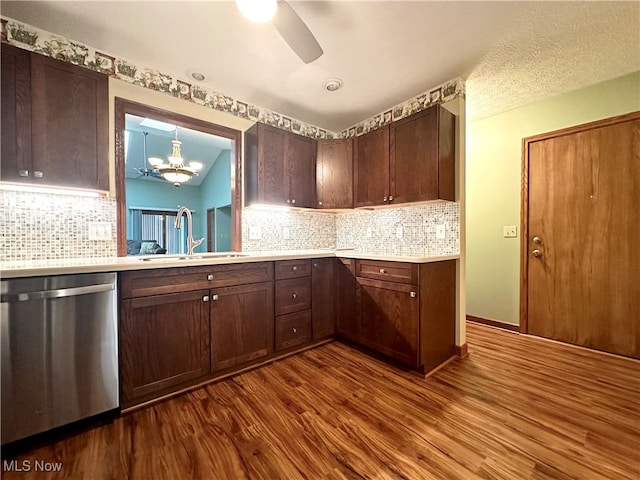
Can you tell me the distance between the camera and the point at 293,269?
2.26m

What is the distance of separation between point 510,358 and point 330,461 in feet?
6.17

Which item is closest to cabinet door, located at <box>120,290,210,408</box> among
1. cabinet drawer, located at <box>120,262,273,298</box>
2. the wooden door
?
cabinet drawer, located at <box>120,262,273,298</box>

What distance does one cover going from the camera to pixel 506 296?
286cm

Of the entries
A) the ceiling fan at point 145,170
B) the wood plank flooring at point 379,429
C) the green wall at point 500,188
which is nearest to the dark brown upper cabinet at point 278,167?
the wood plank flooring at point 379,429

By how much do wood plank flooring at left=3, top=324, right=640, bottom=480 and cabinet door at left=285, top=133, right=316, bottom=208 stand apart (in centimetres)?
163

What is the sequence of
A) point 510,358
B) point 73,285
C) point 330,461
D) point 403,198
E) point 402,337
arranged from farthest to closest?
point 403,198, point 510,358, point 402,337, point 73,285, point 330,461

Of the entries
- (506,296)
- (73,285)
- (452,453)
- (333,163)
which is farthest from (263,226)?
(506,296)

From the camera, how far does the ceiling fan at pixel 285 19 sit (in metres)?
1.19

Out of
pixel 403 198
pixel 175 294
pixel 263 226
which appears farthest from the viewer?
pixel 263 226

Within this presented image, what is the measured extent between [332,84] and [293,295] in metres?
1.91

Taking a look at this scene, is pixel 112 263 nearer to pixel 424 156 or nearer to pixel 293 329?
pixel 293 329

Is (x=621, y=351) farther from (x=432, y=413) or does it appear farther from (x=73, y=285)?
(x=73, y=285)

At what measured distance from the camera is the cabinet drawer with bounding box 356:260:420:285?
6.30 ft

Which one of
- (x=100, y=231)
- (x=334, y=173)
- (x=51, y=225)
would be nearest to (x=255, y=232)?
(x=334, y=173)
